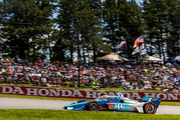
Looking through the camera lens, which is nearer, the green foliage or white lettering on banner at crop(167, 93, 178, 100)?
white lettering on banner at crop(167, 93, 178, 100)

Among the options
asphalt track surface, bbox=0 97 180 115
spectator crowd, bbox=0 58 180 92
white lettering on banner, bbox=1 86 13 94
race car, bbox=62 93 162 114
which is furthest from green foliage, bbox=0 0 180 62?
race car, bbox=62 93 162 114

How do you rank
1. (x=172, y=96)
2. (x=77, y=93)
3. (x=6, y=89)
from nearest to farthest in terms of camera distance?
(x=6, y=89), (x=77, y=93), (x=172, y=96)

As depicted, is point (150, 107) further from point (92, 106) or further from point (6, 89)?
point (6, 89)

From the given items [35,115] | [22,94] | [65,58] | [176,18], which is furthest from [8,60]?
[176,18]

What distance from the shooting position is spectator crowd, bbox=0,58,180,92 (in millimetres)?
21562

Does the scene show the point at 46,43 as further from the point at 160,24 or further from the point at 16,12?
the point at 160,24

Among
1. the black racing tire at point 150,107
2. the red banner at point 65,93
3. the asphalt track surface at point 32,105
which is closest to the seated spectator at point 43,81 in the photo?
the red banner at point 65,93

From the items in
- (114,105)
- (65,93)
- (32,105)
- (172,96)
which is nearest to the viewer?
(114,105)

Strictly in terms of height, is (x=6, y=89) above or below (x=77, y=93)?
above

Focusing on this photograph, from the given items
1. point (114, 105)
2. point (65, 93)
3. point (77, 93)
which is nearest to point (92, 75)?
point (77, 93)

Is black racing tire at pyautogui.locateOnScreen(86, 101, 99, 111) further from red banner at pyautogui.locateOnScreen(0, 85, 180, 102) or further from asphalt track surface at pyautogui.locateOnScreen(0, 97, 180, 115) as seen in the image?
red banner at pyautogui.locateOnScreen(0, 85, 180, 102)

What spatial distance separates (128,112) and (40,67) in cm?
1265

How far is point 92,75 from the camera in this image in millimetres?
24750

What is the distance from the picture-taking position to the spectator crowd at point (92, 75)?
70.7ft
